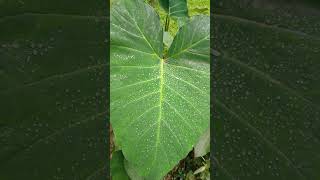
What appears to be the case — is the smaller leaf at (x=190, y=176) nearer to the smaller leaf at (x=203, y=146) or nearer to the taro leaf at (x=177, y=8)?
the smaller leaf at (x=203, y=146)

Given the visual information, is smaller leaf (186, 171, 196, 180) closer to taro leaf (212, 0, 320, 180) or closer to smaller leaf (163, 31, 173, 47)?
taro leaf (212, 0, 320, 180)

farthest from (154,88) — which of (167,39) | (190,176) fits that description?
(190,176)

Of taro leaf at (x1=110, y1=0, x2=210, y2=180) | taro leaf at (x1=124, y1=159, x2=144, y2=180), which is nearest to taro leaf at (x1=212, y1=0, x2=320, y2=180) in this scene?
taro leaf at (x1=110, y1=0, x2=210, y2=180)
